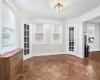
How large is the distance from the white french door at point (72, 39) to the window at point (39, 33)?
1.92 metres

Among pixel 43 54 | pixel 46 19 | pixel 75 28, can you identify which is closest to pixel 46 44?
pixel 43 54

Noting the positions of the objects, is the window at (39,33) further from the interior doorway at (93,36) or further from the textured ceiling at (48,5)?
the interior doorway at (93,36)

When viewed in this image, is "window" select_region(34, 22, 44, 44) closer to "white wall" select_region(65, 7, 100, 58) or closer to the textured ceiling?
the textured ceiling

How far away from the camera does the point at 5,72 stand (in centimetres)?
182

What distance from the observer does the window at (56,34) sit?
6480 millimetres

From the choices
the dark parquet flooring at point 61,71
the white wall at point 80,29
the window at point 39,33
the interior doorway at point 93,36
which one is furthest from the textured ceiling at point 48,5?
the interior doorway at point 93,36

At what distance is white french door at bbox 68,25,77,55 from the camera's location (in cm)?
602

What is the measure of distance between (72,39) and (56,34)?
117 cm

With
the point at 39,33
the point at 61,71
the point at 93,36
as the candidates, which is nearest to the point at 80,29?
the point at 39,33

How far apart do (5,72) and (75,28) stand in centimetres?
512

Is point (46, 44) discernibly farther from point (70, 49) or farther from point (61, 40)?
point (70, 49)

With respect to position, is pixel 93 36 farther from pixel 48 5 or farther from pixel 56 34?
pixel 48 5

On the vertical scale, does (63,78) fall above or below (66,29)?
below

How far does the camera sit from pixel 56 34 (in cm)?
657
